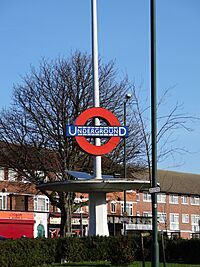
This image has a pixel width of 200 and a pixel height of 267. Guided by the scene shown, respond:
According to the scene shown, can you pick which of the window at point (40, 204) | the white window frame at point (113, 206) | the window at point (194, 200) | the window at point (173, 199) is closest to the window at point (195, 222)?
the window at point (194, 200)

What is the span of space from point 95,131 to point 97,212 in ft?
13.7

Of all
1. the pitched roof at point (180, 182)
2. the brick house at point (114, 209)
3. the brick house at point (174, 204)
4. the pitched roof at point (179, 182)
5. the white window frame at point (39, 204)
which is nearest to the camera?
the brick house at point (114, 209)

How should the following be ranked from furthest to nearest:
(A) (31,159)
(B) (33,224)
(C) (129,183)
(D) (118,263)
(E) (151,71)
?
(B) (33,224)
(A) (31,159)
(C) (129,183)
(D) (118,263)
(E) (151,71)

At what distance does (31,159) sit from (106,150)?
14.1m

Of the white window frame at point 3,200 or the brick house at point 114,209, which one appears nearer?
the brick house at point 114,209

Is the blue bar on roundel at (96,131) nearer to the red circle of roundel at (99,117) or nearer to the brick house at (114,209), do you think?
the red circle of roundel at (99,117)

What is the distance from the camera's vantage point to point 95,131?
28734 mm

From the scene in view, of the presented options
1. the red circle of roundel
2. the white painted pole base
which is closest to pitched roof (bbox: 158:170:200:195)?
the white painted pole base

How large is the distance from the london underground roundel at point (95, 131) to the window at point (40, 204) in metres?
38.1

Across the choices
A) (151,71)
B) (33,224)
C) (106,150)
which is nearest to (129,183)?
(106,150)

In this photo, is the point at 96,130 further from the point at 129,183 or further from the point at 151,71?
the point at 151,71

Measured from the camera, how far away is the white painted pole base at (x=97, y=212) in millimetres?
29984

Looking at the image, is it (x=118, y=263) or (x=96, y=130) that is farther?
(x=96, y=130)

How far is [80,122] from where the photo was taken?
1145 inches
